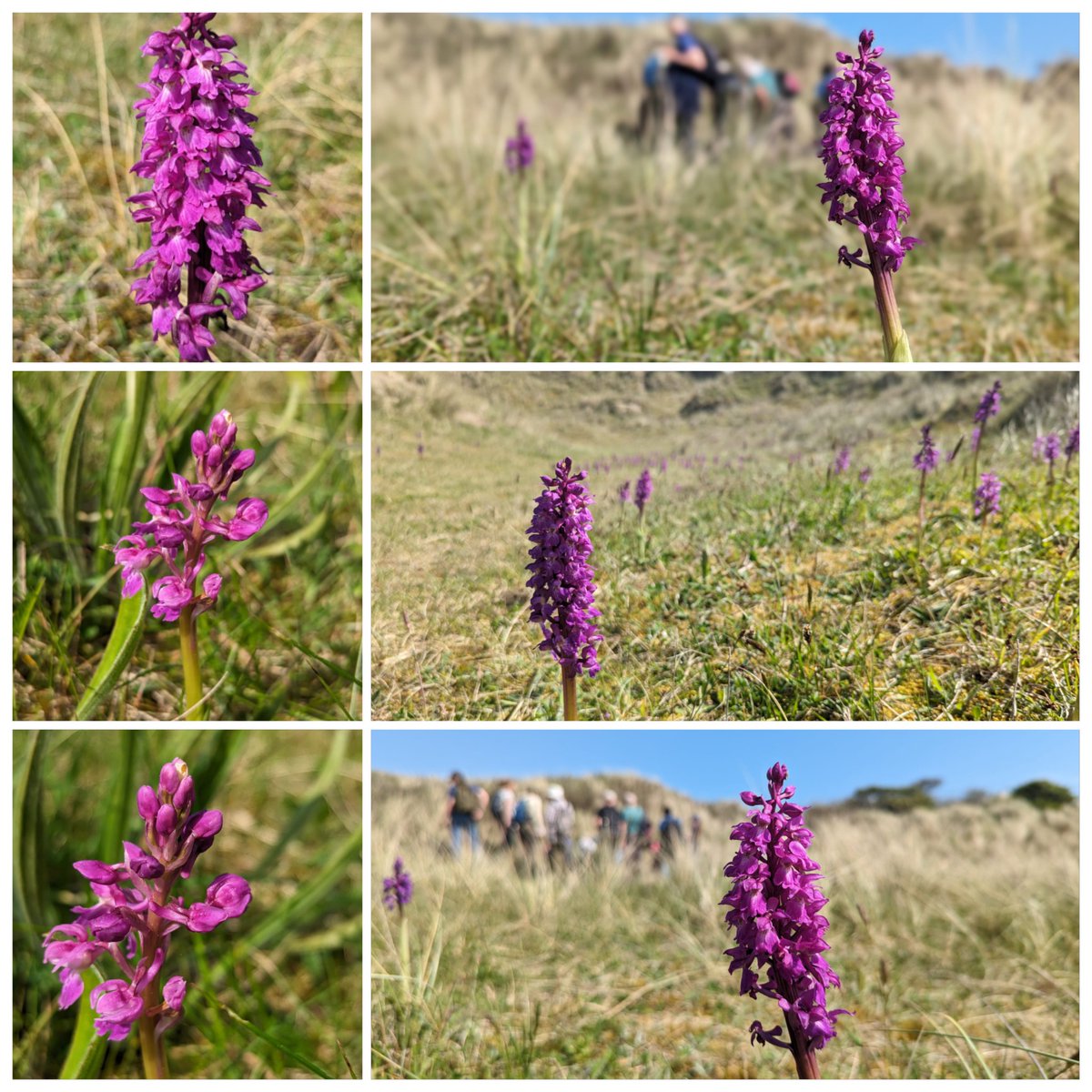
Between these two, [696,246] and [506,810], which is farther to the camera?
[696,246]

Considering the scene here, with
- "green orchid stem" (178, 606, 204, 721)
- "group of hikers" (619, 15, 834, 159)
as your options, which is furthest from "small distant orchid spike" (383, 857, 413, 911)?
"group of hikers" (619, 15, 834, 159)

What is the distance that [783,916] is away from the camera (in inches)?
81.7

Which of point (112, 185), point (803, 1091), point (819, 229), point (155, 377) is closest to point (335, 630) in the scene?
point (155, 377)

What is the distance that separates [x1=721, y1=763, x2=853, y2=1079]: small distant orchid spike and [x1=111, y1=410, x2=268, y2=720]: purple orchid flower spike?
4.40ft

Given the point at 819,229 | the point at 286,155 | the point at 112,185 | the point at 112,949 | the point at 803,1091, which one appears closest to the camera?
the point at 112,949

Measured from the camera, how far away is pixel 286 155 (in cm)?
437

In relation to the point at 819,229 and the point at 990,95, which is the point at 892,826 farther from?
the point at 990,95

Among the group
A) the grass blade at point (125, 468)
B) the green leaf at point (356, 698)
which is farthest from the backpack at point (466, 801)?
the grass blade at point (125, 468)

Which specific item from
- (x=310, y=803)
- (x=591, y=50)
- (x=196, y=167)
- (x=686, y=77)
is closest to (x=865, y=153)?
(x=196, y=167)

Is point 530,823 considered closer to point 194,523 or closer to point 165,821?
point 194,523

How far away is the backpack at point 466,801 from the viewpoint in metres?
4.27

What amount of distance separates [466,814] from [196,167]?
302cm

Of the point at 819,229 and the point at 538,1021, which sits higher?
the point at 819,229

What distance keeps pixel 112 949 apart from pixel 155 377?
7.01 feet
